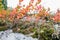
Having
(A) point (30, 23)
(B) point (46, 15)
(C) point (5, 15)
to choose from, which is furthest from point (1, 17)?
(B) point (46, 15)

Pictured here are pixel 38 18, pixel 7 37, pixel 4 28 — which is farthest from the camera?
pixel 4 28

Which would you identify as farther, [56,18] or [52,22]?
[52,22]

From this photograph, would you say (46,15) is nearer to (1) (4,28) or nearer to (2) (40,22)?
(2) (40,22)

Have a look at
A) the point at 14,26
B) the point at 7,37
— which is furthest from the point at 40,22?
the point at 7,37

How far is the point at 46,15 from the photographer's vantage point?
6.73m

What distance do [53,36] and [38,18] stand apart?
635mm

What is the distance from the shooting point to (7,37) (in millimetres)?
5801

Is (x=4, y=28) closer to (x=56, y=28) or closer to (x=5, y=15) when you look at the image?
(x=5, y=15)

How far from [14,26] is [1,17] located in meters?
0.43

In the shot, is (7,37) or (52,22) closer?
(7,37)

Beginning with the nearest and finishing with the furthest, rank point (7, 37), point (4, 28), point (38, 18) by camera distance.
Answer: point (7, 37), point (38, 18), point (4, 28)

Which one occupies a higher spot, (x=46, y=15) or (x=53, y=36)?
(x=46, y=15)

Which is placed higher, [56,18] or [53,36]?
[56,18]

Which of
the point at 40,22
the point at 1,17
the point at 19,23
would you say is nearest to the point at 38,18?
the point at 40,22
